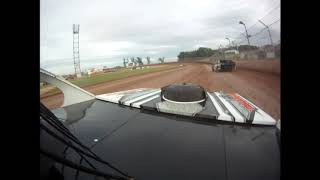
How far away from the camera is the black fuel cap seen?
1376 millimetres

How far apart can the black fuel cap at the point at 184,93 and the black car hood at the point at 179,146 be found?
0.62 feet

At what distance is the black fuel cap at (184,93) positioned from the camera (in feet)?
4.51

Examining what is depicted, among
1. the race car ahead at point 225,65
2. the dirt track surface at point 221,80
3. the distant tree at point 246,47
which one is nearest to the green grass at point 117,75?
the dirt track surface at point 221,80

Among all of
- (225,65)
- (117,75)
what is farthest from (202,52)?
(117,75)

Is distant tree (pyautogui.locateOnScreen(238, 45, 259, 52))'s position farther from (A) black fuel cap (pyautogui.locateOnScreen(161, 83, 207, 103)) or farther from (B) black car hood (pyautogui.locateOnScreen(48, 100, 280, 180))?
(B) black car hood (pyautogui.locateOnScreen(48, 100, 280, 180))

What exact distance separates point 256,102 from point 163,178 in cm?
76

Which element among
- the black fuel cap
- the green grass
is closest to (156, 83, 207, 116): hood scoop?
the black fuel cap

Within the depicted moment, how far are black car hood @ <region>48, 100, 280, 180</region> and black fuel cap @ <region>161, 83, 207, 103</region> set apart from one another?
19cm

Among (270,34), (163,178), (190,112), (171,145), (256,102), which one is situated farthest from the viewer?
(190,112)
